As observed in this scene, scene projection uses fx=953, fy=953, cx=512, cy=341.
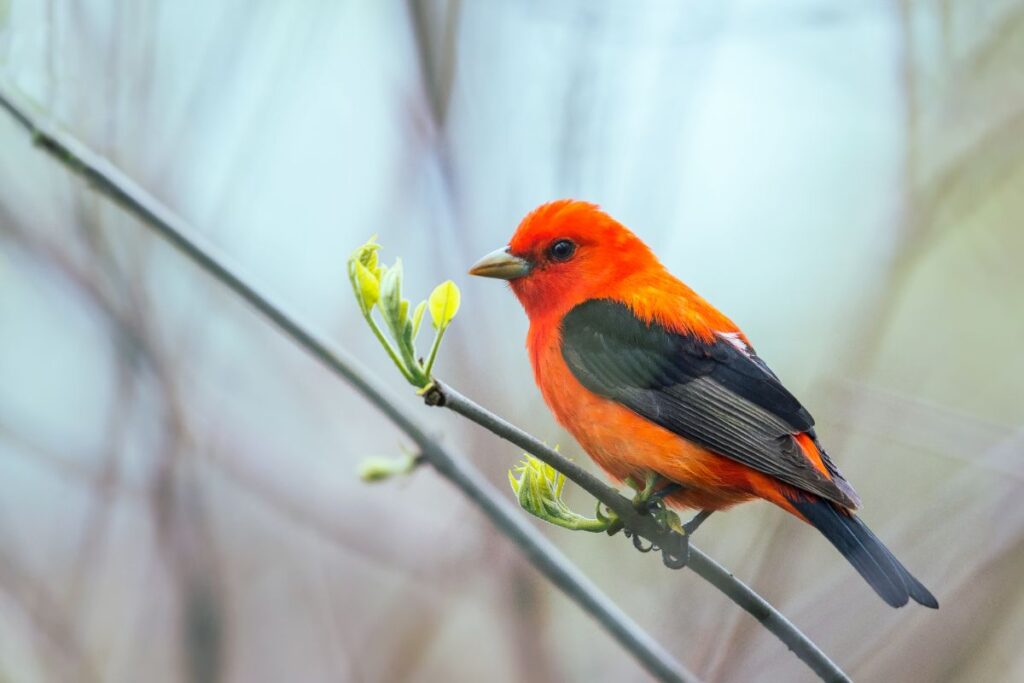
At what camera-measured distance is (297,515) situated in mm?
3518

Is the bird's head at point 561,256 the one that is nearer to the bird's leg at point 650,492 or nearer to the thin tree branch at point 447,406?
the bird's leg at point 650,492

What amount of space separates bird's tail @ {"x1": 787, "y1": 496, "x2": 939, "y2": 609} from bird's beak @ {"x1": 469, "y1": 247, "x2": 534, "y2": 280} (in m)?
0.96

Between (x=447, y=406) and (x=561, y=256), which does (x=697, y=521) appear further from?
→ (x=447, y=406)

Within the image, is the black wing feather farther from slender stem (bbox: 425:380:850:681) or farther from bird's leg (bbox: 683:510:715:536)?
slender stem (bbox: 425:380:850:681)

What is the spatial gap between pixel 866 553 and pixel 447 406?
99 cm

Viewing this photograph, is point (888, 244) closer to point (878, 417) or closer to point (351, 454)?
point (878, 417)

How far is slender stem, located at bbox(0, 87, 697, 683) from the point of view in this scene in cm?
119

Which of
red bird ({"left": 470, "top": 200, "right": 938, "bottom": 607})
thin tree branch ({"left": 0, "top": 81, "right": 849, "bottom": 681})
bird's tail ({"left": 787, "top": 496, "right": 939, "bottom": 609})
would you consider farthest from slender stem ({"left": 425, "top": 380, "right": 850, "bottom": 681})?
red bird ({"left": 470, "top": 200, "right": 938, "bottom": 607})

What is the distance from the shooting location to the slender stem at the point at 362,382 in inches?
46.7

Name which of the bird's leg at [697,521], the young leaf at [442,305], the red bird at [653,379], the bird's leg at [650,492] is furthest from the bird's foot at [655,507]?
the young leaf at [442,305]

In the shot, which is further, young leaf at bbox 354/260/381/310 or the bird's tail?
the bird's tail

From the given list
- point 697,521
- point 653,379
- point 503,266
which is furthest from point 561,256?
point 697,521

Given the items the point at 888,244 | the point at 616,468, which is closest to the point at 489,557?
the point at 616,468

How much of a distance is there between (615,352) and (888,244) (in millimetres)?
1724
